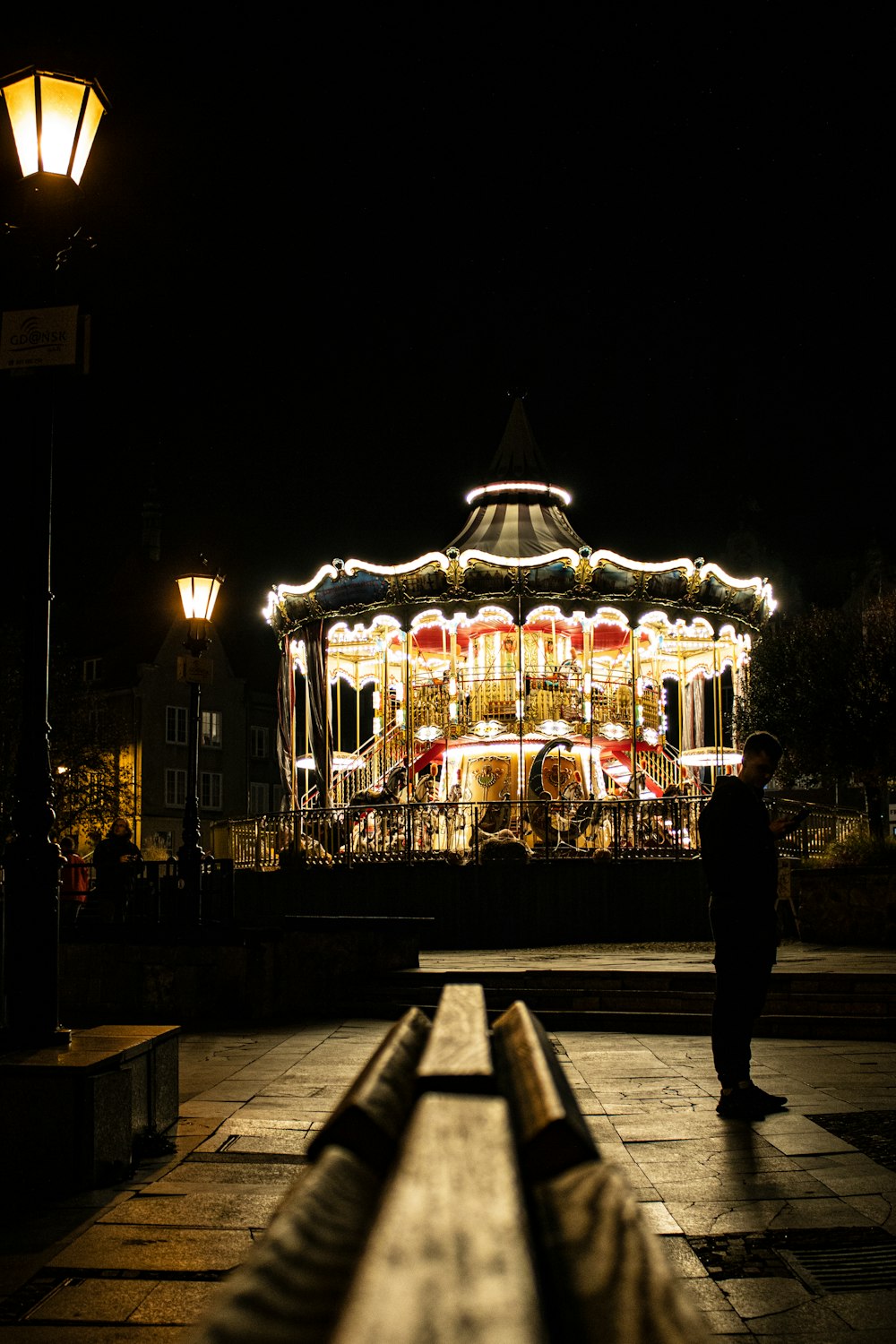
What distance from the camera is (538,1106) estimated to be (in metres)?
1.68

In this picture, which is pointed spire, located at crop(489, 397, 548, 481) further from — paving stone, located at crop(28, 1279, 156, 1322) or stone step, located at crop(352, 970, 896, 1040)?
paving stone, located at crop(28, 1279, 156, 1322)

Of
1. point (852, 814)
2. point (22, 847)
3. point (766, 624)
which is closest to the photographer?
point (22, 847)

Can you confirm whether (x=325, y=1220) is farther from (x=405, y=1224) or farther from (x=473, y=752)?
(x=473, y=752)

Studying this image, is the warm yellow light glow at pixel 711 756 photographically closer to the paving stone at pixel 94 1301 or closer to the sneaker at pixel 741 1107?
the sneaker at pixel 741 1107

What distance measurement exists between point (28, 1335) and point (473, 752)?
2408cm

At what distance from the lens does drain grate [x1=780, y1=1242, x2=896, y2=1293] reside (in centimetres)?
407

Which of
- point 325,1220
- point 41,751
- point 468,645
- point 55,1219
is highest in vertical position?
point 468,645

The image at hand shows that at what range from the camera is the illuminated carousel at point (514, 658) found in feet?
85.3

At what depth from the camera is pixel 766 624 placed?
1128 inches

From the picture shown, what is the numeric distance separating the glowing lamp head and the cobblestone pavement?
481 centimetres

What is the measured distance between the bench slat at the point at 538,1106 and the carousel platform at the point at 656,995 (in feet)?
29.6

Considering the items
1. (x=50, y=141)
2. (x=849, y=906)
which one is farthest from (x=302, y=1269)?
(x=849, y=906)

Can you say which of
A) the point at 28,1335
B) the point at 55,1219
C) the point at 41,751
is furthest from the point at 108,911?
the point at 28,1335

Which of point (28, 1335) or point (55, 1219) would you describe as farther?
point (55, 1219)
